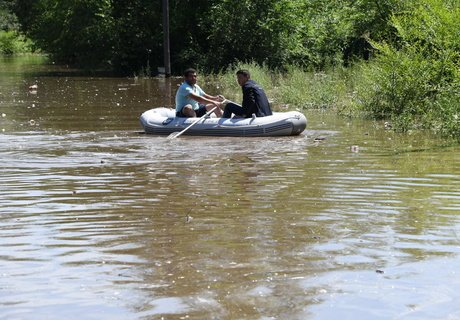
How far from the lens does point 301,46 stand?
3431 centimetres

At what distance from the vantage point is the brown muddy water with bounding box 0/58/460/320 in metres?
5.91

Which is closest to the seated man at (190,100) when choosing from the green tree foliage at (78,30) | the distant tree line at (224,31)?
the distant tree line at (224,31)

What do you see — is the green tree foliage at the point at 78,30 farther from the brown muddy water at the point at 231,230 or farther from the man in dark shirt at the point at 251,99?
the brown muddy water at the point at 231,230

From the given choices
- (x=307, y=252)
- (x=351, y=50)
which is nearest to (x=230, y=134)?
(x=307, y=252)

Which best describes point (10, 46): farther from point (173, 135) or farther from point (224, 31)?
point (173, 135)

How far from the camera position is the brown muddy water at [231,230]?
5906mm

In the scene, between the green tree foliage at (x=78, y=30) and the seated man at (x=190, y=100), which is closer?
the seated man at (x=190, y=100)

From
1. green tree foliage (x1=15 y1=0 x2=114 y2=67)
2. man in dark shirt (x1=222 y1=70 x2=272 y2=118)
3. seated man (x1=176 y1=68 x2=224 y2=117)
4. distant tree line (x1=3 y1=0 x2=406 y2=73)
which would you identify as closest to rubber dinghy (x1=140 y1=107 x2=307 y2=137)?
man in dark shirt (x1=222 y1=70 x2=272 y2=118)

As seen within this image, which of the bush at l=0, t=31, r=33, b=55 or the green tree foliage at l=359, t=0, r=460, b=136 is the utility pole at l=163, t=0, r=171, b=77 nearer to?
the green tree foliage at l=359, t=0, r=460, b=136

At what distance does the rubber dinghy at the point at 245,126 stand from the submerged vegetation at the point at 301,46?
211 cm

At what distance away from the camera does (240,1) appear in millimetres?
34594

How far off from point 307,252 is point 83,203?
3.09 m

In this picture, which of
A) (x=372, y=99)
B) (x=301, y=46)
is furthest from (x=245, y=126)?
(x=301, y=46)

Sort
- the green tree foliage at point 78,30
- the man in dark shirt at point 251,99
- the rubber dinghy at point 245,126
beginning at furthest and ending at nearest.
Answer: the green tree foliage at point 78,30
the man in dark shirt at point 251,99
the rubber dinghy at point 245,126
